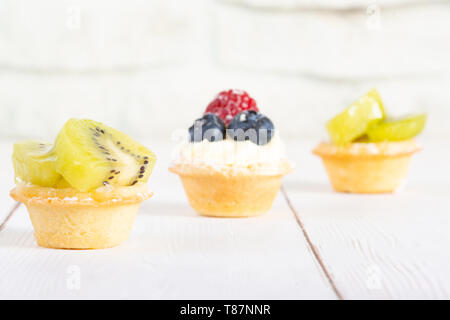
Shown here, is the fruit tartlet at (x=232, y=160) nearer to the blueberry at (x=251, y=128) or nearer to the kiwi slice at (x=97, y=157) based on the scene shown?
the blueberry at (x=251, y=128)

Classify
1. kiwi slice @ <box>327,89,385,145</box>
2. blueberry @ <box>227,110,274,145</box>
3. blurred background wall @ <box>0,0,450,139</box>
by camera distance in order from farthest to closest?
blurred background wall @ <box>0,0,450,139</box> < kiwi slice @ <box>327,89,385,145</box> < blueberry @ <box>227,110,274,145</box>

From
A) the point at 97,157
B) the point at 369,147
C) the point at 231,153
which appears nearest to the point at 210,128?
the point at 231,153

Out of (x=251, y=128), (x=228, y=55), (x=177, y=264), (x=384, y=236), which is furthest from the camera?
(x=228, y=55)

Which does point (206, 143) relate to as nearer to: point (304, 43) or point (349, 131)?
point (349, 131)

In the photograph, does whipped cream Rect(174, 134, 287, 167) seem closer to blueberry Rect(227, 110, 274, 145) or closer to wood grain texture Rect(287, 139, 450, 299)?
blueberry Rect(227, 110, 274, 145)

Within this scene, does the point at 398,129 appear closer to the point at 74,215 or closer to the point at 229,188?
the point at 229,188

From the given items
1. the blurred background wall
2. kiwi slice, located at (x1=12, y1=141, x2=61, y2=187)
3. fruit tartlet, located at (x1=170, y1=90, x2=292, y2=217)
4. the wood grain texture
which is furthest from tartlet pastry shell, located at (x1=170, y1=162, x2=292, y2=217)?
the blurred background wall

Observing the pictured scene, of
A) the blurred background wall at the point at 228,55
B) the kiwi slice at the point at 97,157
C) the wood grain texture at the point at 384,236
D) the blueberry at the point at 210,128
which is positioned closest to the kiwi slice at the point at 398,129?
the wood grain texture at the point at 384,236
